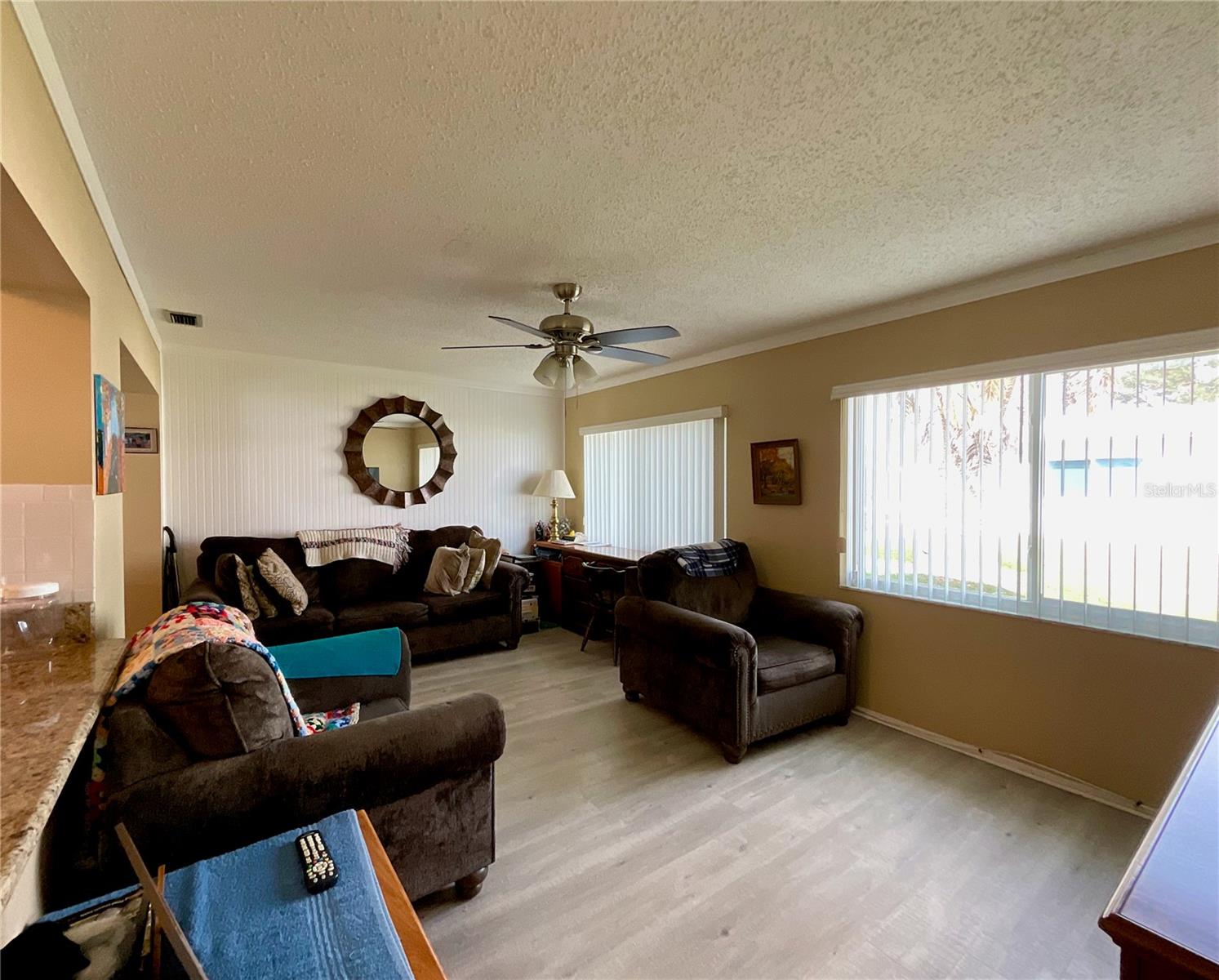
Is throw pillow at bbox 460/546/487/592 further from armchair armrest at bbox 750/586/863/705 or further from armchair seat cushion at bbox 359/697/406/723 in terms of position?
armchair armrest at bbox 750/586/863/705

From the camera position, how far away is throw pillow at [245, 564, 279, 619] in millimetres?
3631

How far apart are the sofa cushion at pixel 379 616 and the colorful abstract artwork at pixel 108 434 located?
1.84m

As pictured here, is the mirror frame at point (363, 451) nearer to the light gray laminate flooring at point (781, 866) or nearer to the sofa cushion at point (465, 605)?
the sofa cushion at point (465, 605)

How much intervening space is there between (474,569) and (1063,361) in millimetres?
3906

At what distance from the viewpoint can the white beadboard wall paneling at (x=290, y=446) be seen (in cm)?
406

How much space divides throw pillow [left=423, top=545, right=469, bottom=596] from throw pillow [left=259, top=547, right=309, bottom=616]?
0.92m

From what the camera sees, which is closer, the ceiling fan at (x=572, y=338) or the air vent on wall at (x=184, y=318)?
the ceiling fan at (x=572, y=338)

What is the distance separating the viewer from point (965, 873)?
1.92 metres

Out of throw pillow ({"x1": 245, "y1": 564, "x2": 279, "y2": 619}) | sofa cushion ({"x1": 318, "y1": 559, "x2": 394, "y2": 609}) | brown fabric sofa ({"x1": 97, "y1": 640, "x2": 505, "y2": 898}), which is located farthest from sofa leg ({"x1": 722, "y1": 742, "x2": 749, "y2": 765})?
throw pillow ({"x1": 245, "y1": 564, "x2": 279, "y2": 619})

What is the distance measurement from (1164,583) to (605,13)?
2.90 m

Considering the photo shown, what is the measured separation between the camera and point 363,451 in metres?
4.75

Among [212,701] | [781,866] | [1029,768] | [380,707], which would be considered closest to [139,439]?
[380,707]

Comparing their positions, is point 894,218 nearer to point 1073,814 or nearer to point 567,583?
point 1073,814

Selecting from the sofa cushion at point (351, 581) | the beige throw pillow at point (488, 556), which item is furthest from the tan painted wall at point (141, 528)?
the beige throw pillow at point (488, 556)
